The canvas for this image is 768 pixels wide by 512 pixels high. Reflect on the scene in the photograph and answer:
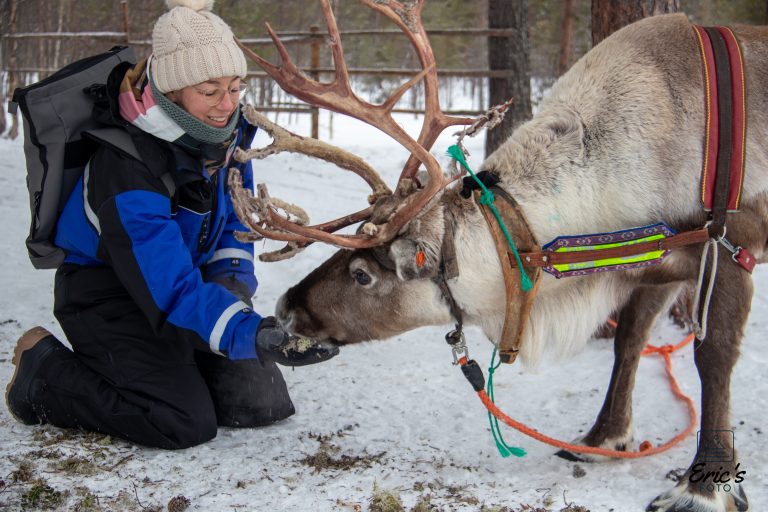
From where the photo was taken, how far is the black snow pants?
109 inches

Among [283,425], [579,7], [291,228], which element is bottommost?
[283,425]

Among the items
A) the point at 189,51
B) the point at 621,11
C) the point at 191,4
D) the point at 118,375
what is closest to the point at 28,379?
the point at 118,375

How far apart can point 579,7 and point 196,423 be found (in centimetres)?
1539

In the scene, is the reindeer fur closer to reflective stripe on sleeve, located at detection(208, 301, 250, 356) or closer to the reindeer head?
the reindeer head

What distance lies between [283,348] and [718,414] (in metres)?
1.41

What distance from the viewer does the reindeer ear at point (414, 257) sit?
244 cm

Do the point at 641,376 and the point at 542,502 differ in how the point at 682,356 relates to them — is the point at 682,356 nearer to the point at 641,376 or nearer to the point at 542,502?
the point at 641,376

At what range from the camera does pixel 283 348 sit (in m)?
2.54

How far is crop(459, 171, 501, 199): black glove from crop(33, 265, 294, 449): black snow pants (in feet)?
3.83

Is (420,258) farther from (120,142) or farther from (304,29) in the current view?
(304,29)

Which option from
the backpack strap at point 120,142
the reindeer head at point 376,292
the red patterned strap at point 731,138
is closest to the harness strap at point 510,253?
the reindeer head at point 376,292

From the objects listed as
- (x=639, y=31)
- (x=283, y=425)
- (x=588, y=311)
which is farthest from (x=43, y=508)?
(x=639, y=31)

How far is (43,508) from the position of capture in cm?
228

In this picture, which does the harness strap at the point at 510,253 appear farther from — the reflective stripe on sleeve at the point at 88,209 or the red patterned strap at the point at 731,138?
the reflective stripe on sleeve at the point at 88,209
